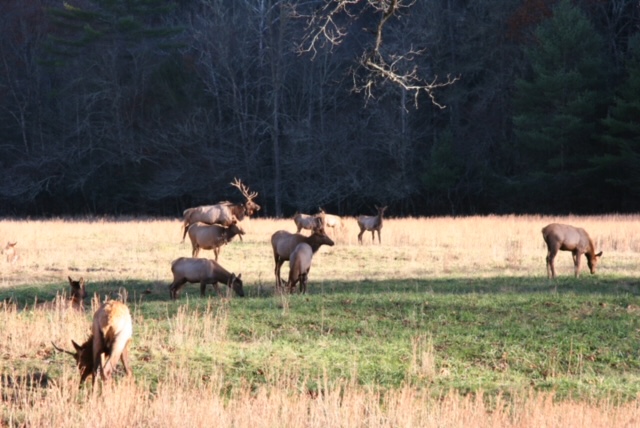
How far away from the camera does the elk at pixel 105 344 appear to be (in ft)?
28.0

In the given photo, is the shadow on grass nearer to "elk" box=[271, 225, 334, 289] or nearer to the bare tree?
"elk" box=[271, 225, 334, 289]

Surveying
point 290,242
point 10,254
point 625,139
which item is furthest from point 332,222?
point 625,139

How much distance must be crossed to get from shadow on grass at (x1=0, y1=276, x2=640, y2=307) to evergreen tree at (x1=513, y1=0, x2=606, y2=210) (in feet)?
74.8

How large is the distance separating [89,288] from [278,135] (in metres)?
31.1

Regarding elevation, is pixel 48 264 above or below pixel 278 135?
below

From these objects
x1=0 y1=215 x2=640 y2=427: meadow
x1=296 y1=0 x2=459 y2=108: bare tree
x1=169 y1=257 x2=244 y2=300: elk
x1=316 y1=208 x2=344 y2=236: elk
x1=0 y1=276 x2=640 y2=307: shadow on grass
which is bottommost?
x1=0 y1=215 x2=640 y2=427: meadow

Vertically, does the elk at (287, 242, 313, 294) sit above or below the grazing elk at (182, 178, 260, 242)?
below

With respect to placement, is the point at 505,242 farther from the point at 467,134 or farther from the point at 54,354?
the point at 467,134

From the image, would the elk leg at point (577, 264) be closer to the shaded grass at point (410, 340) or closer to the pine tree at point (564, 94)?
the shaded grass at point (410, 340)

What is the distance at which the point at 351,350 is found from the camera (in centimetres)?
1023

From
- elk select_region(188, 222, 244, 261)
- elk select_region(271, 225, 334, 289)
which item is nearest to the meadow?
elk select_region(271, 225, 334, 289)

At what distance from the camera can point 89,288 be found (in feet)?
51.2

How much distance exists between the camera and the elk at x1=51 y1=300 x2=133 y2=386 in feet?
28.0

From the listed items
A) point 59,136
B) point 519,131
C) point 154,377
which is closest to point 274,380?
point 154,377
